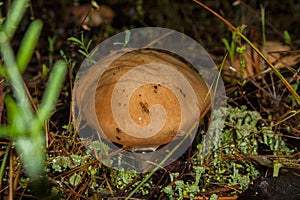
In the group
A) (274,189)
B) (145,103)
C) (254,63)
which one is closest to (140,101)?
(145,103)

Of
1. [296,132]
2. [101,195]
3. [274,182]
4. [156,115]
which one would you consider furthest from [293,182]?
[101,195]

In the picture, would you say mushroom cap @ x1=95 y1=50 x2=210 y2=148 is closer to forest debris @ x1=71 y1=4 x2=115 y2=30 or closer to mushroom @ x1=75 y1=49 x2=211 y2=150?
mushroom @ x1=75 y1=49 x2=211 y2=150

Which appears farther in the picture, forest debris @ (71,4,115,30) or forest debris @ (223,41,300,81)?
forest debris @ (71,4,115,30)

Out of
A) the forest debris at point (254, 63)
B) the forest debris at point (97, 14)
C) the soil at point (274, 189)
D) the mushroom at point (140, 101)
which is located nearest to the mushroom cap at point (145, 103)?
the mushroom at point (140, 101)

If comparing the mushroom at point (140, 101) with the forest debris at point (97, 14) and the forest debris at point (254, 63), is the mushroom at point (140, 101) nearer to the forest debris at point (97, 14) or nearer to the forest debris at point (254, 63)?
the forest debris at point (254, 63)

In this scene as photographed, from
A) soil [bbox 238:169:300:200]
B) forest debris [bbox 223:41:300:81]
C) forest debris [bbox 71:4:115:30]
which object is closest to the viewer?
soil [bbox 238:169:300:200]

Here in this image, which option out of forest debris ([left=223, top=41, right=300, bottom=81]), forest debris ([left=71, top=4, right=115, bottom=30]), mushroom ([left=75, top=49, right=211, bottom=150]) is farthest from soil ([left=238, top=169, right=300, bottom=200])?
forest debris ([left=71, top=4, right=115, bottom=30])

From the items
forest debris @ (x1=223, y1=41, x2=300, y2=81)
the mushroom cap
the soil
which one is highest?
forest debris @ (x1=223, y1=41, x2=300, y2=81)

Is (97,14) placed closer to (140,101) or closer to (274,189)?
(140,101)

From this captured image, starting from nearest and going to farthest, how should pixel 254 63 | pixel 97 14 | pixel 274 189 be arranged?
pixel 274 189 < pixel 254 63 < pixel 97 14

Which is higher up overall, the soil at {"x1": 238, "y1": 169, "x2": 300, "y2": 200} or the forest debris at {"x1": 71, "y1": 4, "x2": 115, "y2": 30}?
the forest debris at {"x1": 71, "y1": 4, "x2": 115, "y2": 30}
